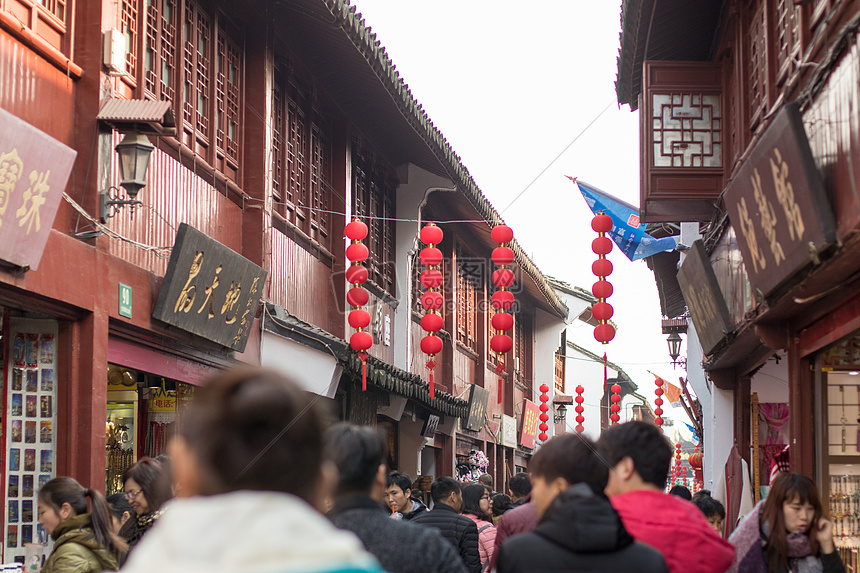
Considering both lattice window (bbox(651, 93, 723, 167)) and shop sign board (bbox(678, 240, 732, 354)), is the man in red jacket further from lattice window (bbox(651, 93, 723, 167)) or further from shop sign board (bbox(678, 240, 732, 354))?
lattice window (bbox(651, 93, 723, 167))

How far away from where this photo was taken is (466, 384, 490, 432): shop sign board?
71.7 ft

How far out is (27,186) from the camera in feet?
23.0

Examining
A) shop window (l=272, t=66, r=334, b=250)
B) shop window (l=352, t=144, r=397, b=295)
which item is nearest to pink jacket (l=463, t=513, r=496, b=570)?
shop window (l=272, t=66, r=334, b=250)

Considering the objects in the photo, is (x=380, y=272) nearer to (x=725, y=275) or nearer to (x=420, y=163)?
(x=420, y=163)

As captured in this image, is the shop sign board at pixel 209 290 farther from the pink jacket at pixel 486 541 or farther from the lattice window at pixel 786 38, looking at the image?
the lattice window at pixel 786 38

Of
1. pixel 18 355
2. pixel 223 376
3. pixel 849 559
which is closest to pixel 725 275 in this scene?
pixel 849 559

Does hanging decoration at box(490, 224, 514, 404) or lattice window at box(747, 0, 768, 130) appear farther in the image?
hanging decoration at box(490, 224, 514, 404)

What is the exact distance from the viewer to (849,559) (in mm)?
8844

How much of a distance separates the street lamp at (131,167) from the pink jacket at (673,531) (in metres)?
5.79

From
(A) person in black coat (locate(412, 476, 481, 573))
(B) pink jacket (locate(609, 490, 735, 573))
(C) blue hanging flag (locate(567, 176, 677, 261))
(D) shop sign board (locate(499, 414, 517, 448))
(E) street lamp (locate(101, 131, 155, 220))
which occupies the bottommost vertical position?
(D) shop sign board (locate(499, 414, 517, 448))

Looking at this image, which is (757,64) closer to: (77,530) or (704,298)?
(704,298)

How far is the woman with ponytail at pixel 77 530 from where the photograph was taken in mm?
5391

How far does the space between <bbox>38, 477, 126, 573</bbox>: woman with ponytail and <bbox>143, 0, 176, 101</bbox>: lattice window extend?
4.79 m

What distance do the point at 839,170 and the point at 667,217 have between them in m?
6.29
